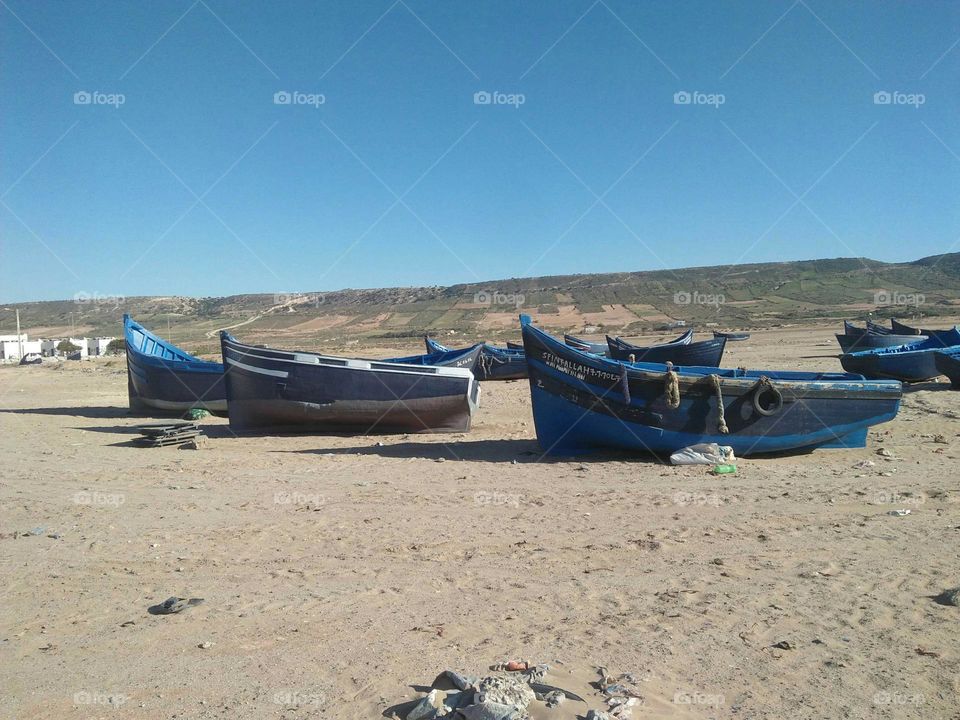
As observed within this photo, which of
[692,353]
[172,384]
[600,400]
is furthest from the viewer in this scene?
[692,353]

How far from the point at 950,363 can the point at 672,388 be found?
34.3 ft

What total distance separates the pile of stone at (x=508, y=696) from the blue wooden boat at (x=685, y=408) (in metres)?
7.08

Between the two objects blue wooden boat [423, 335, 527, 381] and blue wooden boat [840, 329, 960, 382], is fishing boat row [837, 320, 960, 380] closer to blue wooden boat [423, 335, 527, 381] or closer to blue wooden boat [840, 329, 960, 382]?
blue wooden boat [840, 329, 960, 382]

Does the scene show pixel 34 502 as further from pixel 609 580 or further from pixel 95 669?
pixel 609 580

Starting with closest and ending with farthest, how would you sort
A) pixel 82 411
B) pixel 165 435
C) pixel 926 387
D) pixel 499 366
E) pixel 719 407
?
pixel 719 407 < pixel 165 435 < pixel 926 387 < pixel 82 411 < pixel 499 366

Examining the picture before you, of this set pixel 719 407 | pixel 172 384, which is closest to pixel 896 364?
pixel 719 407

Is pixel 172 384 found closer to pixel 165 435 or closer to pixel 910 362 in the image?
pixel 165 435

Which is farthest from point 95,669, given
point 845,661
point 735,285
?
point 735,285

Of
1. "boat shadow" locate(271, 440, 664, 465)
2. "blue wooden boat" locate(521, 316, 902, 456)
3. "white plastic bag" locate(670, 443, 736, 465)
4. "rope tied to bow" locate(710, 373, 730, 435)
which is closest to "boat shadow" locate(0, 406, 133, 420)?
"boat shadow" locate(271, 440, 664, 465)

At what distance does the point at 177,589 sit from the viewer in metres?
5.86

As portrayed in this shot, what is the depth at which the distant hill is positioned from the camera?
6988 centimetres

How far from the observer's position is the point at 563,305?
94.5 m

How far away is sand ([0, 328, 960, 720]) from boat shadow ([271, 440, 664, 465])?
0.95 feet

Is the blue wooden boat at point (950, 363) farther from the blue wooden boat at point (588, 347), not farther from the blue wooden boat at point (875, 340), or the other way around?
the blue wooden boat at point (588, 347)
